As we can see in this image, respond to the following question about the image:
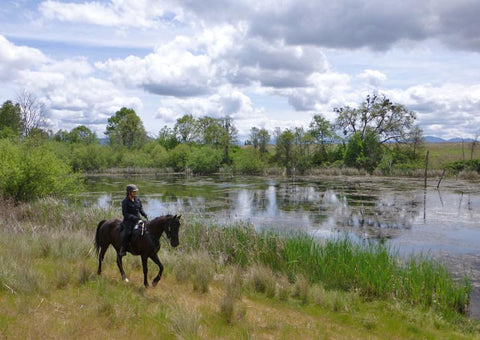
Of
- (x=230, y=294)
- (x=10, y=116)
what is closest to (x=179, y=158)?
(x=10, y=116)

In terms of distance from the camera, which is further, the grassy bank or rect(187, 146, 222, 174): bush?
rect(187, 146, 222, 174): bush

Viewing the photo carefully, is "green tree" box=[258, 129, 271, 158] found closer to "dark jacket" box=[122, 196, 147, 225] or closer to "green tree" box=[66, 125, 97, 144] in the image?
"green tree" box=[66, 125, 97, 144]

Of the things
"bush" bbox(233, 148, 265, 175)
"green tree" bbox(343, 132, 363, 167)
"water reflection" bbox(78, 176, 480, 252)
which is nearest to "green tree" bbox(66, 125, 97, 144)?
"bush" bbox(233, 148, 265, 175)

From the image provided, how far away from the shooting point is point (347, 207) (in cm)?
2202

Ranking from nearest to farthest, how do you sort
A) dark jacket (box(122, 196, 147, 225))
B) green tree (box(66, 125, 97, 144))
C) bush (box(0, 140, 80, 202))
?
dark jacket (box(122, 196, 147, 225)), bush (box(0, 140, 80, 202)), green tree (box(66, 125, 97, 144))

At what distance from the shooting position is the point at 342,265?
8773 millimetres

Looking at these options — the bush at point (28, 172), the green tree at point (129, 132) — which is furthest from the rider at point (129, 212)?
the green tree at point (129, 132)

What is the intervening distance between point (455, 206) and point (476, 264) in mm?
12778

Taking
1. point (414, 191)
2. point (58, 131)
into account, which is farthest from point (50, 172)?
point (58, 131)

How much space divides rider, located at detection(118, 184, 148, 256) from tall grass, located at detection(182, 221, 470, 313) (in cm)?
300

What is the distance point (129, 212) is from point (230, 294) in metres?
2.39

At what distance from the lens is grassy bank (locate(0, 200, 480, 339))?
18.2 ft

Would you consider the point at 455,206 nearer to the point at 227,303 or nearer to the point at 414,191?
the point at 414,191

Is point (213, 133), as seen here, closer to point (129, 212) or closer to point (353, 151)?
point (353, 151)
